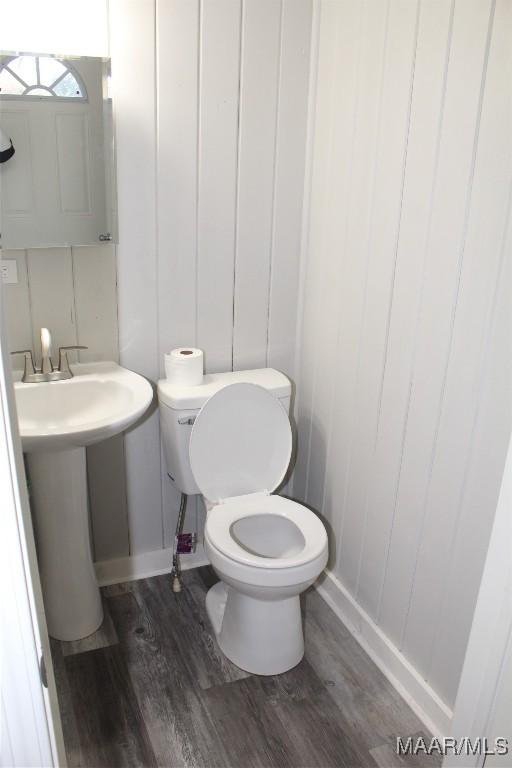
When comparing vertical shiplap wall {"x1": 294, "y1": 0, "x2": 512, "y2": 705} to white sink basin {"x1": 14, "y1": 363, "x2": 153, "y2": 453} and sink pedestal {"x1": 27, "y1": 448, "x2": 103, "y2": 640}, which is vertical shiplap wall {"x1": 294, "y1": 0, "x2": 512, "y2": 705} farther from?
sink pedestal {"x1": 27, "y1": 448, "x2": 103, "y2": 640}

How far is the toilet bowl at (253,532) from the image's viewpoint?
189cm

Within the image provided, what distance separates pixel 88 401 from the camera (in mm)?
2041

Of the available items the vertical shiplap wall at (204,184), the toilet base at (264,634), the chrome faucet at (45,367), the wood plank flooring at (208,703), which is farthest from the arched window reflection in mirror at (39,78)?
the wood plank flooring at (208,703)

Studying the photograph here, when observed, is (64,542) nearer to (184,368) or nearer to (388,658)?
(184,368)

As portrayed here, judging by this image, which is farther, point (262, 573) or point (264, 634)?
point (264, 634)

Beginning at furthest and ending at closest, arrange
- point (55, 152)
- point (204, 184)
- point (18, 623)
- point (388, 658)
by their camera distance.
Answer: point (204, 184), point (388, 658), point (55, 152), point (18, 623)

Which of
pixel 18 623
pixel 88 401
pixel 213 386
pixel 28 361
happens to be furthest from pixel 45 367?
pixel 18 623

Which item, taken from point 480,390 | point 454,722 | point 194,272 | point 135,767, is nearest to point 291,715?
point 135,767

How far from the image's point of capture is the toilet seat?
1.90 m

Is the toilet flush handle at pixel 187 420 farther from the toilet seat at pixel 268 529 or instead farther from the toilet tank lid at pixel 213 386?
the toilet seat at pixel 268 529

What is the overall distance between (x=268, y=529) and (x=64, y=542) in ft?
2.18

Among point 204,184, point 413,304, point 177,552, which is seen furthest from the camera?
point 177,552

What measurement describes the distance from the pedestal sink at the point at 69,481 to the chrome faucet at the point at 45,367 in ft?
0.09

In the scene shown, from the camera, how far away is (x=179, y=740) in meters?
1.79
